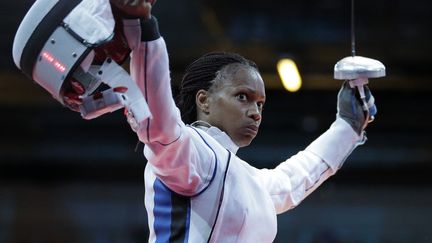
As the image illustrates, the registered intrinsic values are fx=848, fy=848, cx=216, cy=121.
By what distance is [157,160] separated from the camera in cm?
171

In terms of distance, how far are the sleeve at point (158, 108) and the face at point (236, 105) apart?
29 cm

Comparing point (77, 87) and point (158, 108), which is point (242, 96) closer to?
point (158, 108)

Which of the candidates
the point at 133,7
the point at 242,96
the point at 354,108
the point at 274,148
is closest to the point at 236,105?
the point at 242,96

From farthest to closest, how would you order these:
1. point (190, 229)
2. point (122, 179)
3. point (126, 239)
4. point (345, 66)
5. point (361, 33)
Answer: point (122, 179)
point (126, 239)
point (361, 33)
point (345, 66)
point (190, 229)

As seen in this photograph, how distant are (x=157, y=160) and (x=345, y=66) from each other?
0.74m

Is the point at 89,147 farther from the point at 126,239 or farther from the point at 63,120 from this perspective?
the point at 126,239

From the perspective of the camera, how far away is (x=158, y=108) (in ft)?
5.30

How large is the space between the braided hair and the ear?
0.02 meters

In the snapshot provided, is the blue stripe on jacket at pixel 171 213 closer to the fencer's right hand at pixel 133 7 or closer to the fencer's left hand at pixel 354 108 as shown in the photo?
the fencer's right hand at pixel 133 7

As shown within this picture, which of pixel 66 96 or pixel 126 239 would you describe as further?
pixel 126 239

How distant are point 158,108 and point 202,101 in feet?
1.53

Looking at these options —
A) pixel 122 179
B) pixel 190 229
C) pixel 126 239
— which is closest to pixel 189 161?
pixel 190 229

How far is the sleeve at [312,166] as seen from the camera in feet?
7.37

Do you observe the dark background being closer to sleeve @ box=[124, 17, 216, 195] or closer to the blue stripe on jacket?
the blue stripe on jacket
